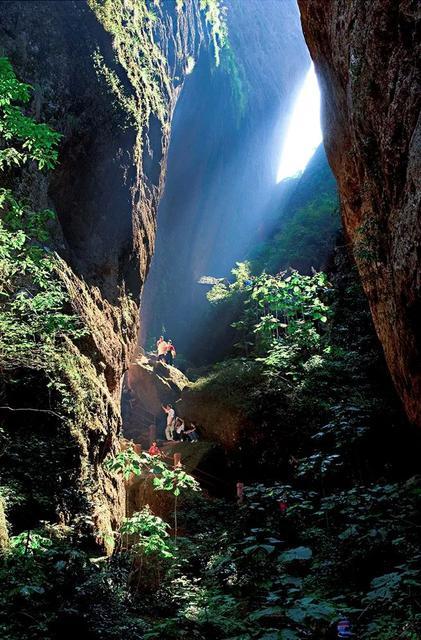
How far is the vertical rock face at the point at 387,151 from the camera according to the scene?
485 centimetres

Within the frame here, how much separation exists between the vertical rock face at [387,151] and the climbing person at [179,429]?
9.58 m

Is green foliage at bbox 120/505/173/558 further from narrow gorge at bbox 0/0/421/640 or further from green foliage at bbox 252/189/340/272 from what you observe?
green foliage at bbox 252/189/340/272

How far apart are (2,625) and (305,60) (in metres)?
50.5

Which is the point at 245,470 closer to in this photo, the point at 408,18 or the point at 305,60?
the point at 408,18

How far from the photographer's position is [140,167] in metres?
13.3

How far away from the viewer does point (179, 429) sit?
1599 centimetres

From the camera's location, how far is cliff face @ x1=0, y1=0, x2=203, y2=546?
6.55 m

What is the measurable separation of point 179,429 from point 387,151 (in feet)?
41.2

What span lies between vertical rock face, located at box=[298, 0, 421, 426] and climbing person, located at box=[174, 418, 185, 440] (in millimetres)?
9581

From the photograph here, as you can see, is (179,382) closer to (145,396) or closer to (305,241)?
(145,396)

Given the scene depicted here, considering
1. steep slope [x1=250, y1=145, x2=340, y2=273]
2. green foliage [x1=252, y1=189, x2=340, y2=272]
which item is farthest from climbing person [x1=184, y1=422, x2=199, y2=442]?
green foliage [x1=252, y1=189, x2=340, y2=272]

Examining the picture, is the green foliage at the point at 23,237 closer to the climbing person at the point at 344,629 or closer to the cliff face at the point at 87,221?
the cliff face at the point at 87,221

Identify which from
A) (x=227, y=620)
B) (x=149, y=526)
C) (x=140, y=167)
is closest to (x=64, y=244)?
(x=140, y=167)

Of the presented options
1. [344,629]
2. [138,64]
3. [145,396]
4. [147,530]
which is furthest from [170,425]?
[344,629]
